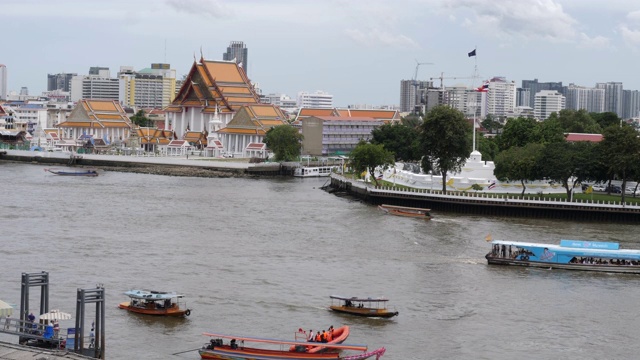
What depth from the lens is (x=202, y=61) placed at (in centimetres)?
10312

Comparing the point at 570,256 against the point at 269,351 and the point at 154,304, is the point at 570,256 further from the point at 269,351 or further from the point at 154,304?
the point at 269,351

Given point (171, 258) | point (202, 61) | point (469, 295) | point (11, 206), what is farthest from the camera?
point (202, 61)

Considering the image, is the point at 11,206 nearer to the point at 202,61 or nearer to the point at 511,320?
the point at 511,320

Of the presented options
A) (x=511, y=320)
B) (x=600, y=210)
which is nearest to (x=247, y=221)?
(x=600, y=210)

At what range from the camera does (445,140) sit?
189 feet

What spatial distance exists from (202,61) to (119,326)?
7806cm

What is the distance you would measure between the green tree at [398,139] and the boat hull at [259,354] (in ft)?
189

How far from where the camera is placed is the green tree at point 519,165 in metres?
56.5

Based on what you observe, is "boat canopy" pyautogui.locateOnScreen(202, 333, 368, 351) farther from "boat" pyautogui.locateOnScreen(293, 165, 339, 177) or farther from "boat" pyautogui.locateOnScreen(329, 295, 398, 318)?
"boat" pyautogui.locateOnScreen(293, 165, 339, 177)

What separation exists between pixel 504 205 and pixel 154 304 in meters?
28.6

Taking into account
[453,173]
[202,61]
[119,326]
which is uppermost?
[202,61]

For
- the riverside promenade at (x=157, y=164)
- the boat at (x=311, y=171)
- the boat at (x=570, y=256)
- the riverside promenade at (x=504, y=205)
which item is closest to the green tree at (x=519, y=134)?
the boat at (x=311, y=171)

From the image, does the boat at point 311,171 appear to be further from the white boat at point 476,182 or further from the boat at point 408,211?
the boat at point 408,211

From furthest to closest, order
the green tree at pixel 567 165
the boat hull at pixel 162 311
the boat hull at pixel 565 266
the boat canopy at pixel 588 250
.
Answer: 1. the green tree at pixel 567 165
2. the boat canopy at pixel 588 250
3. the boat hull at pixel 565 266
4. the boat hull at pixel 162 311
